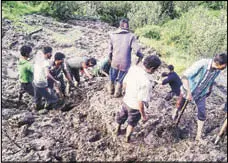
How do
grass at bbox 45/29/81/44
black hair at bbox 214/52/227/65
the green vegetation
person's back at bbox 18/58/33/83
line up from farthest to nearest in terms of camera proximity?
grass at bbox 45/29/81/44
the green vegetation
person's back at bbox 18/58/33/83
black hair at bbox 214/52/227/65

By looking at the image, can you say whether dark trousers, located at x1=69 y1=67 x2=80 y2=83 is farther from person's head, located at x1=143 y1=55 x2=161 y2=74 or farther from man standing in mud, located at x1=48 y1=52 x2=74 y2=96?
person's head, located at x1=143 y1=55 x2=161 y2=74

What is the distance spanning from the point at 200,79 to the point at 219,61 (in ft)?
1.33

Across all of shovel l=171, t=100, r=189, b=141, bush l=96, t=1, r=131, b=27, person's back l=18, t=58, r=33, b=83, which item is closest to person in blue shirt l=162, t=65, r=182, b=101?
shovel l=171, t=100, r=189, b=141

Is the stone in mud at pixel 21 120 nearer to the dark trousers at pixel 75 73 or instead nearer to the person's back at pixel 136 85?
the dark trousers at pixel 75 73

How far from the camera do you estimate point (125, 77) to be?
16.6 feet

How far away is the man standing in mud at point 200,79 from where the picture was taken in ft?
16.3

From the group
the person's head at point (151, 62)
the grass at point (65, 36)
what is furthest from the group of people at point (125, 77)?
the grass at point (65, 36)

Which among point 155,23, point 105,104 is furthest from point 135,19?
point 105,104

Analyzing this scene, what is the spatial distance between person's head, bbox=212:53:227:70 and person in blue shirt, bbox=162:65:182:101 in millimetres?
1333

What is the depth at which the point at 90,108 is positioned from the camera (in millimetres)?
6168

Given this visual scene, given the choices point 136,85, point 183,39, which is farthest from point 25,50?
point 183,39

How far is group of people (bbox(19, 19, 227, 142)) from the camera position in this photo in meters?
4.77

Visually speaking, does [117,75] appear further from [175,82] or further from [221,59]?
[221,59]

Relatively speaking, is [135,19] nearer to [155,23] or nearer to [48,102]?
[155,23]
